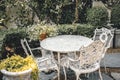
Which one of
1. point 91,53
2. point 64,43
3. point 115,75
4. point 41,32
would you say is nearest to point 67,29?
point 41,32

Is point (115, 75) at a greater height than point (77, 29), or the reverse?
point (77, 29)

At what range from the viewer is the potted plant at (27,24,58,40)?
6149 millimetres

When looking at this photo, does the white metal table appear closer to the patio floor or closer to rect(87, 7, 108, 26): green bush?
the patio floor

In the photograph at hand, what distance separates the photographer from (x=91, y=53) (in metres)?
4.88

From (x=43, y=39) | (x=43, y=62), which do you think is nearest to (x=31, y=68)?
(x=43, y=62)

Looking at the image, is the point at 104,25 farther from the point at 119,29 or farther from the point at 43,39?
the point at 43,39

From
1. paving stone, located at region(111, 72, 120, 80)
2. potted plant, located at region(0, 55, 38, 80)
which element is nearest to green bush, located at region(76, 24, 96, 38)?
paving stone, located at region(111, 72, 120, 80)

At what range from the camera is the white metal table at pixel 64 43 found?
5.20m

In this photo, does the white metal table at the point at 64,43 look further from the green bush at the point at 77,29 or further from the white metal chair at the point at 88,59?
the green bush at the point at 77,29

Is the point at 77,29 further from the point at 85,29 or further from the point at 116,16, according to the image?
the point at 116,16

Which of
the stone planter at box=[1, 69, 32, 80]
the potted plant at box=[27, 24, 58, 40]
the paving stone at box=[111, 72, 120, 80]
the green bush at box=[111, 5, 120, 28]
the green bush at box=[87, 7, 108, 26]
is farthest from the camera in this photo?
the green bush at box=[111, 5, 120, 28]

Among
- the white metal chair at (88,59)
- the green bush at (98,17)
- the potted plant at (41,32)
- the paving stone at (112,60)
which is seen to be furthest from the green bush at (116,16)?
the white metal chair at (88,59)

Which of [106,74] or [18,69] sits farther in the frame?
[106,74]

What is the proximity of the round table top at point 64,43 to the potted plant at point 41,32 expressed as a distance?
27 centimetres
